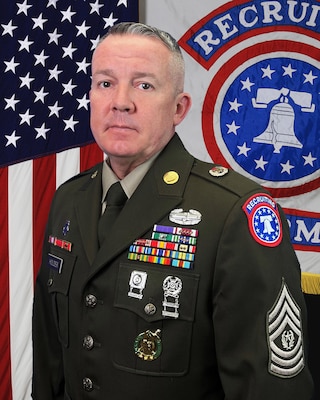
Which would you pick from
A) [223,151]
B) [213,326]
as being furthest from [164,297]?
[223,151]

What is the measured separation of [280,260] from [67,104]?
150 cm

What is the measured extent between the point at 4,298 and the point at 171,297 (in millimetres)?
1490

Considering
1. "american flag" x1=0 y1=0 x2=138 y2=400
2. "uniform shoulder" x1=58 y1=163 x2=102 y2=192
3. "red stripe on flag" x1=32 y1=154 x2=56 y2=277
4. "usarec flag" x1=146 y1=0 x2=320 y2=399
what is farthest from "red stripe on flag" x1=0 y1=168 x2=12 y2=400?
"uniform shoulder" x1=58 y1=163 x2=102 y2=192

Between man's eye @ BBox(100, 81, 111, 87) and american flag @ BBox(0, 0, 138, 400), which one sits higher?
american flag @ BBox(0, 0, 138, 400)

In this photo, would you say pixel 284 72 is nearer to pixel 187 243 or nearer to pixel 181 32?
pixel 181 32

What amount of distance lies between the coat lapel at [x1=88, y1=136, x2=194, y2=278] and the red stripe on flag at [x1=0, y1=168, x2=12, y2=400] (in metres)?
1.32

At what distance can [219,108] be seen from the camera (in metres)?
2.26

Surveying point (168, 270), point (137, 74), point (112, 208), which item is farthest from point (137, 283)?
point (137, 74)

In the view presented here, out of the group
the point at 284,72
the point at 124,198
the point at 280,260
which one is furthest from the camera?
the point at 284,72

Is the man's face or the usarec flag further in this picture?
the usarec flag

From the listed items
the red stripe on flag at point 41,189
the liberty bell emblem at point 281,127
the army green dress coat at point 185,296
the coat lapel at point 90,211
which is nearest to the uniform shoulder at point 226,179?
the army green dress coat at point 185,296

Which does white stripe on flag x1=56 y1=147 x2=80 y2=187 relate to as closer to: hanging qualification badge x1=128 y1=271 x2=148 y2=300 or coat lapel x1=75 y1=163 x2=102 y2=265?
coat lapel x1=75 y1=163 x2=102 y2=265

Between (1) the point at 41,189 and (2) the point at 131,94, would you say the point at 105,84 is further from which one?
(1) the point at 41,189

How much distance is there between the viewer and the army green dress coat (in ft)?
3.14
